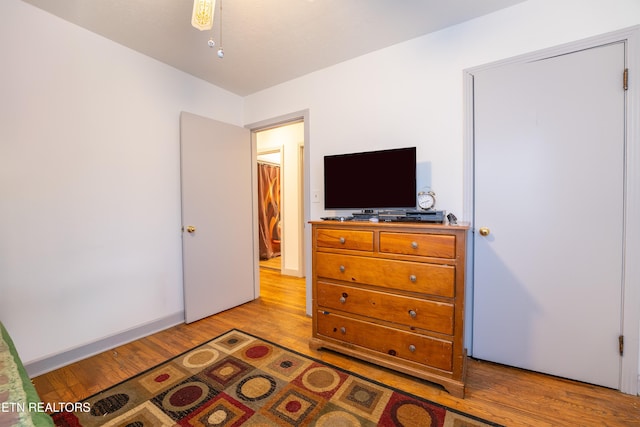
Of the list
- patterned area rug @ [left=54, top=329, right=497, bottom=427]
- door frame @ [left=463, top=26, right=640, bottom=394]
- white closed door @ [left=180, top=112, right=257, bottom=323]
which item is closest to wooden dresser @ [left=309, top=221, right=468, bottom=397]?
patterned area rug @ [left=54, top=329, right=497, bottom=427]

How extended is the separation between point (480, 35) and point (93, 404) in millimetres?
3538

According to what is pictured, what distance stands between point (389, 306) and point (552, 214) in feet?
4.10

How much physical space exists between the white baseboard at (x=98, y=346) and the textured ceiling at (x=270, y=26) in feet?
8.09

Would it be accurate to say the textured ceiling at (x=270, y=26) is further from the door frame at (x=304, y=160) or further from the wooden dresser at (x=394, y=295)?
the wooden dresser at (x=394, y=295)

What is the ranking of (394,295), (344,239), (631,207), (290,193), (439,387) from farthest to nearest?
(290,193) → (344,239) → (394,295) → (439,387) → (631,207)

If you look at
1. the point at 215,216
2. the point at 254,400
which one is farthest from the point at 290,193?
the point at 254,400

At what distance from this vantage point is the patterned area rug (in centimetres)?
143

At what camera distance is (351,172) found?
217cm

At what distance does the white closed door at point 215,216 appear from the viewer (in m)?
2.62

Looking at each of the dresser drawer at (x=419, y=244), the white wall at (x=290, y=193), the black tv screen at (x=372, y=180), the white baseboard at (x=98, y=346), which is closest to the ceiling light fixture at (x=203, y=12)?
the black tv screen at (x=372, y=180)

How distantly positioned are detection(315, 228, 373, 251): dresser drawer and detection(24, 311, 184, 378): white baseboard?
1.74 metres

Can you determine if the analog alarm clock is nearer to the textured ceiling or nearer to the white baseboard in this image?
the textured ceiling

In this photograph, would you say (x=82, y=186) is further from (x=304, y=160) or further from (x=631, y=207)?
(x=631, y=207)

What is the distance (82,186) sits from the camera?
204cm
